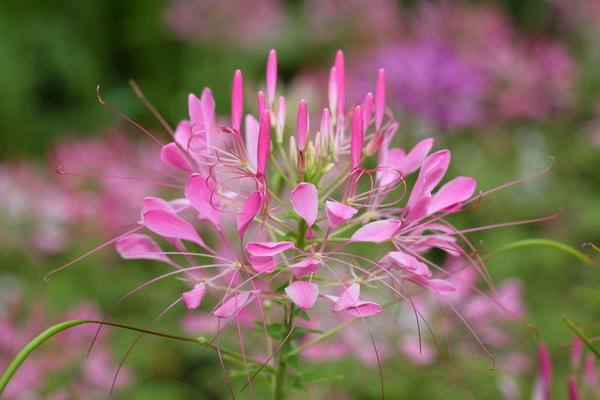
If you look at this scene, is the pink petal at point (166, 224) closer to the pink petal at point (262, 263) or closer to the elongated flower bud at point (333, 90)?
the pink petal at point (262, 263)

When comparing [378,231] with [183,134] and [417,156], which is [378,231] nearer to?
[417,156]

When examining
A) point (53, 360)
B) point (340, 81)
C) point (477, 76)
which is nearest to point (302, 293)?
point (340, 81)

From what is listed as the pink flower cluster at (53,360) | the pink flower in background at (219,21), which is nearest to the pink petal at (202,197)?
the pink flower cluster at (53,360)

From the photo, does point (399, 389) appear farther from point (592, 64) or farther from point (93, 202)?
point (592, 64)

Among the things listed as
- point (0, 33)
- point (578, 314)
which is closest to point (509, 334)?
point (578, 314)

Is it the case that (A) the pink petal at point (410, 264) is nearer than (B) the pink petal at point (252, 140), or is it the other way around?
(A) the pink petal at point (410, 264)

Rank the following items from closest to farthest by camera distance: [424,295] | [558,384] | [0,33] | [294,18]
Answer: [558,384], [424,295], [0,33], [294,18]

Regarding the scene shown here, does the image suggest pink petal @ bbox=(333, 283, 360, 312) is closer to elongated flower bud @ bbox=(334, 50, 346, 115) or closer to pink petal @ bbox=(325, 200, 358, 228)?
pink petal @ bbox=(325, 200, 358, 228)
